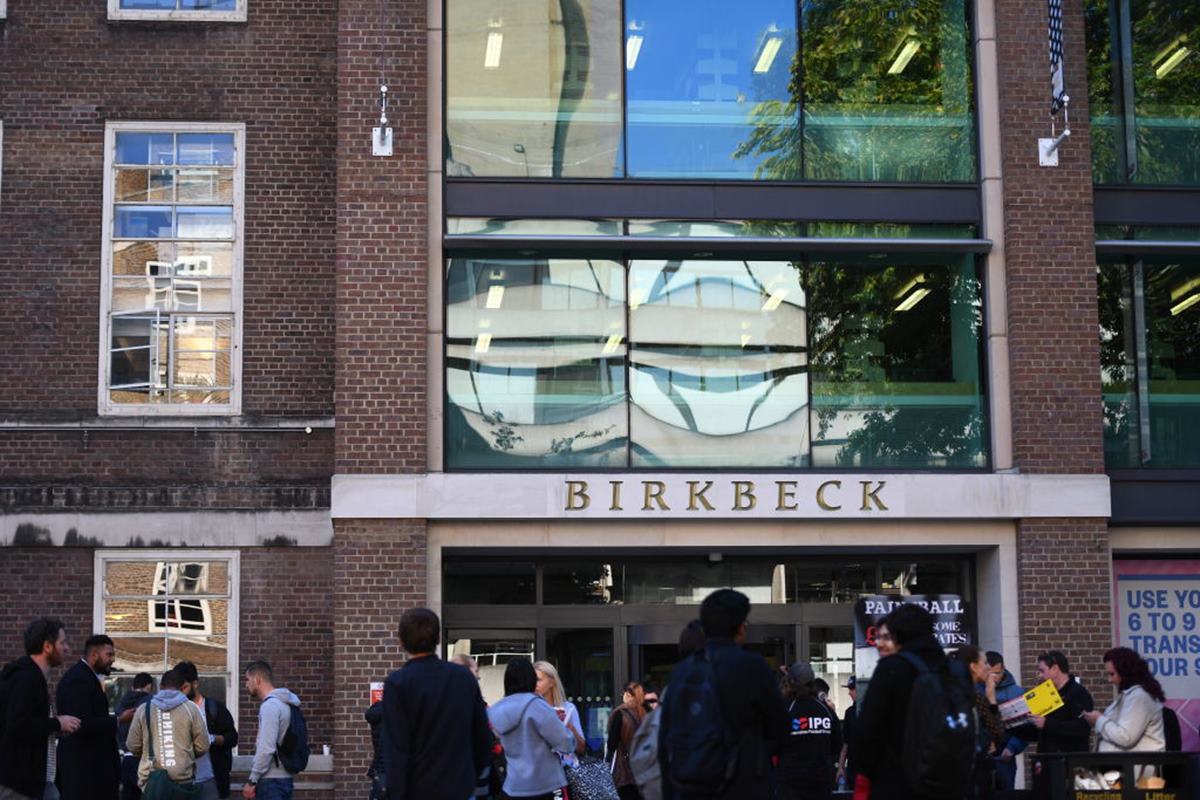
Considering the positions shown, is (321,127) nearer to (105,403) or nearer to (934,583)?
(105,403)

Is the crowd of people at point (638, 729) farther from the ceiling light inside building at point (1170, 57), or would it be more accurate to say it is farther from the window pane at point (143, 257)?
the ceiling light inside building at point (1170, 57)

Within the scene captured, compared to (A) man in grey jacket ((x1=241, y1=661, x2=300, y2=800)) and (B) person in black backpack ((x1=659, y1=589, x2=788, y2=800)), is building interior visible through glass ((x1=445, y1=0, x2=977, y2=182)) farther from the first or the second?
(B) person in black backpack ((x1=659, y1=589, x2=788, y2=800))

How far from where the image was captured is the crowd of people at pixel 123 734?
33.4ft

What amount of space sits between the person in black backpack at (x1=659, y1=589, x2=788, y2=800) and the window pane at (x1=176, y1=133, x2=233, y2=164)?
1213 cm

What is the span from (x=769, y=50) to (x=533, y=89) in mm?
2553

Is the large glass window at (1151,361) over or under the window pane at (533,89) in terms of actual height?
under

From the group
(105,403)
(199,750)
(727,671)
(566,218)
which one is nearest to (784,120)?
(566,218)

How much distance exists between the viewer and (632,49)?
61.0 ft

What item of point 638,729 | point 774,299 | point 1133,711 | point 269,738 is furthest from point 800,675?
point 774,299

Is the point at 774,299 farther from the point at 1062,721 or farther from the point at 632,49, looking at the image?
the point at 1062,721

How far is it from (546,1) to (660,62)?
4.51 feet

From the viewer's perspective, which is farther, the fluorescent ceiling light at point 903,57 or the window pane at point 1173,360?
the fluorescent ceiling light at point 903,57

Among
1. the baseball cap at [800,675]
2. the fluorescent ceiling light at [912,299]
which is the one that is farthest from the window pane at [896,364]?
the baseball cap at [800,675]

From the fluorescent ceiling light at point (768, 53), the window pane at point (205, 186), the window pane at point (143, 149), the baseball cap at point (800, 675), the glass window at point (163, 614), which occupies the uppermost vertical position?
the fluorescent ceiling light at point (768, 53)
